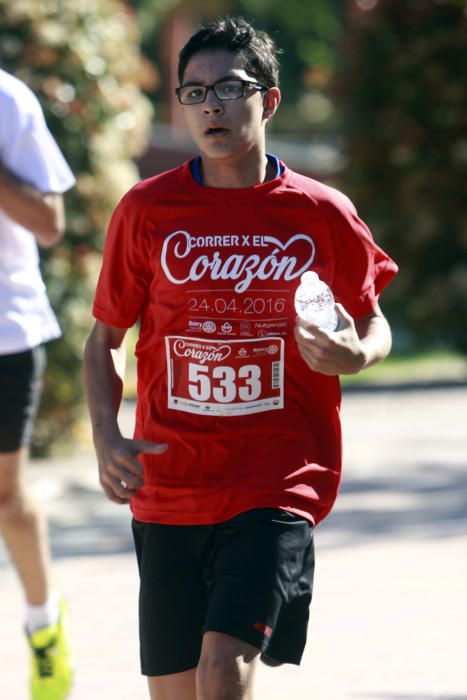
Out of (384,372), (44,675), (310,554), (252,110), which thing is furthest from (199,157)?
(384,372)

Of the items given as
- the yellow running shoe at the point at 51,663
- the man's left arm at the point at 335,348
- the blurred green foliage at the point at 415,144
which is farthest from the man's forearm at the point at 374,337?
the blurred green foliage at the point at 415,144

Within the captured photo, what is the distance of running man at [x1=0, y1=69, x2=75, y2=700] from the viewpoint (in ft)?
16.0

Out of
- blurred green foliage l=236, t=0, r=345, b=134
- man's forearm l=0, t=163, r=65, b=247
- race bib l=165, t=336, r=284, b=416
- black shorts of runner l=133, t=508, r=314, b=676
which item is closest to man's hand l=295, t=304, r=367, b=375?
race bib l=165, t=336, r=284, b=416

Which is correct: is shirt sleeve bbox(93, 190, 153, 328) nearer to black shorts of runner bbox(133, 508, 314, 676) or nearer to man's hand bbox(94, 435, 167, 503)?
man's hand bbox(94, 435, 167, 503)

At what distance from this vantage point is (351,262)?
12.6ft

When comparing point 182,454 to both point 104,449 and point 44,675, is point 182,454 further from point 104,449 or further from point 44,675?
point 44,675

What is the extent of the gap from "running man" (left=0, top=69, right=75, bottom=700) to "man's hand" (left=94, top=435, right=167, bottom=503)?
1.39 meters

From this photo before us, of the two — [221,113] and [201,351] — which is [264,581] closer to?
[201,351]

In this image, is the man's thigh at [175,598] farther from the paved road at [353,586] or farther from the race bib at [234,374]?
the paved road at [353,586]

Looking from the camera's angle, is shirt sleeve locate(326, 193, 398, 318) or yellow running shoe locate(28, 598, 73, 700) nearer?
shirt sleeve locate(326, 193, 398, 318)

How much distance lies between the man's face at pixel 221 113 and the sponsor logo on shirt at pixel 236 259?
0.21 metres

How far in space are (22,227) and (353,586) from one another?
8.74 ft

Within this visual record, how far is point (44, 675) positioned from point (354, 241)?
197cm

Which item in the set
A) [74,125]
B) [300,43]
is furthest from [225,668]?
[300,43]
